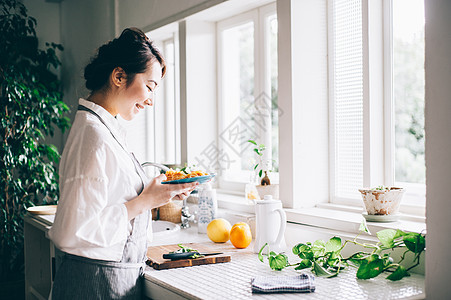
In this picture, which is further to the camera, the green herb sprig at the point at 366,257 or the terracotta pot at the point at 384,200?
the terracotta pot at the point at 384,200

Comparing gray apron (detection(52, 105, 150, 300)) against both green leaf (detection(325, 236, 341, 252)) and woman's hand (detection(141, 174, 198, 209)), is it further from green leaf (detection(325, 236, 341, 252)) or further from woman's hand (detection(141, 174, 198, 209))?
green leaf (detection(325, 236, 341, 252))

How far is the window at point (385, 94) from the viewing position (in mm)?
1855

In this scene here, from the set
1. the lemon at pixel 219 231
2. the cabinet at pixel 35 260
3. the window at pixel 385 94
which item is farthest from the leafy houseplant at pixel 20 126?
the window at pixel 385 94

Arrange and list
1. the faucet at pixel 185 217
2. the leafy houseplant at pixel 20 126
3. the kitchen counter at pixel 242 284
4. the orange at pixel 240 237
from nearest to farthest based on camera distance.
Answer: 1. the kitchen counter at pixel 242 284
2. the orange at pixel 240 237
3. the faucet at pixel 185 217
4. the leafy houseplant at pixel 20 126

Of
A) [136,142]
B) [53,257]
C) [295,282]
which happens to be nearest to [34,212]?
[53,257]

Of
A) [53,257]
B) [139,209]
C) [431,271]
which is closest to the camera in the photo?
[431,271]

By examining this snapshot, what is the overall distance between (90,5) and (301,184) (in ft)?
8.27

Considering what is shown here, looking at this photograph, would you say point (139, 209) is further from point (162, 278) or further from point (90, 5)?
point (90, 5)

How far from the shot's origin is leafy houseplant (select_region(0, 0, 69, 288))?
348 centimetres

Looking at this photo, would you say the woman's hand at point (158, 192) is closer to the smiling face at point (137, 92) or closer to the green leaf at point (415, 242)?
the smiling face at point (137, 92)

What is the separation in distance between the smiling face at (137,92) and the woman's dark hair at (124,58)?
17 millimetres

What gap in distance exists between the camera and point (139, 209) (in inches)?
57.8

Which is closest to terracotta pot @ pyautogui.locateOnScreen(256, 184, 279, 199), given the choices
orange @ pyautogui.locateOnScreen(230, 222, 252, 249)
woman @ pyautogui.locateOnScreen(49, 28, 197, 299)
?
orange @ pyautogui.locateOnScreen(230, 222, 252, 249)

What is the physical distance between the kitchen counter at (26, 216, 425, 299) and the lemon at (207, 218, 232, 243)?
9.6 inches
